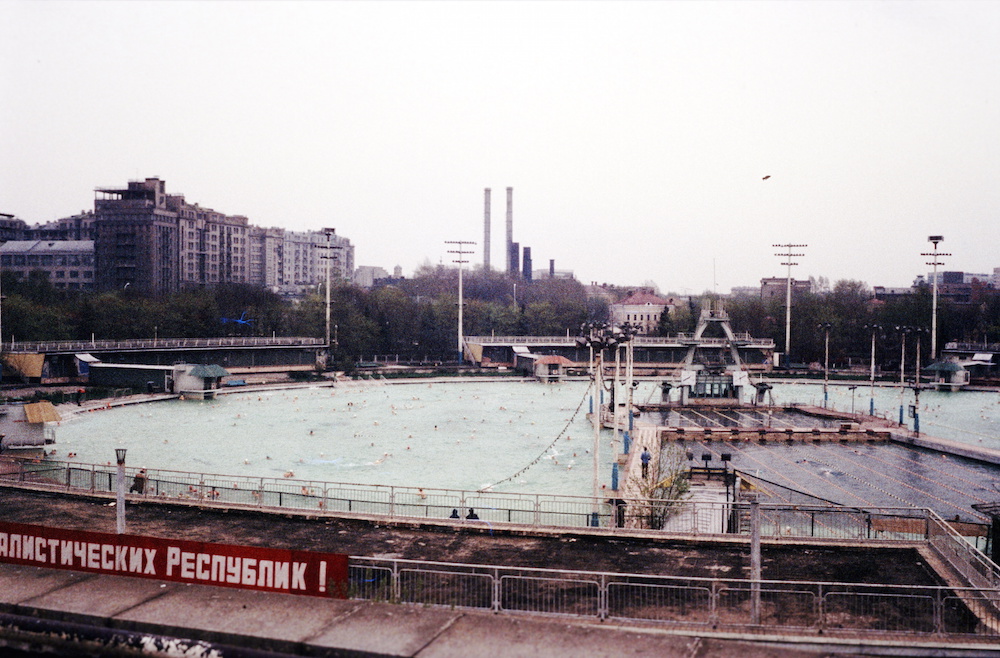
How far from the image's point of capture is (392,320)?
123 m

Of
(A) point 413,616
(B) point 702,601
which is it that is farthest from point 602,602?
(A) point 413,616

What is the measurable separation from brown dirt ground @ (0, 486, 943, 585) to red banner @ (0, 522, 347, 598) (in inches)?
180

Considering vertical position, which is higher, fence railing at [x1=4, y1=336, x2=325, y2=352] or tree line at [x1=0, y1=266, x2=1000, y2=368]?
tree line at [x1=0, y1=266, x2=1000, y2=368]

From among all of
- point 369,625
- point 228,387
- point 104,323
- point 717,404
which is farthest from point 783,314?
point 369,625

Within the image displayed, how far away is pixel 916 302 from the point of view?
12850cm

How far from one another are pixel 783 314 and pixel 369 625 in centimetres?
12685

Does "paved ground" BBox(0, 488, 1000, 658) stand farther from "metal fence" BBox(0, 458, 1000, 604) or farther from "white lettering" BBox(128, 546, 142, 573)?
"metal fence" BBox(0, 458, 1000, 604)

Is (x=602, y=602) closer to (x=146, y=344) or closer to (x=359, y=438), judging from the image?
(x=359, y=438)

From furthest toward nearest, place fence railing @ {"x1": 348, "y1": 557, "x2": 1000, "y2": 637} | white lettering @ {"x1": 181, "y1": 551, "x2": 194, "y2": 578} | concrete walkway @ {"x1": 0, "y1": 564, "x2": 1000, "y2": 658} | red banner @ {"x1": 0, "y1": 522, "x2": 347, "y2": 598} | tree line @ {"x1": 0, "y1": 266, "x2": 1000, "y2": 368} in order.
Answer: tree line @ {"x1": 0, "y1": 266, "x2": 1000, "y2": 368}
white lettering @ {"x1": 181, "y1": 551, "x2": 194, "y2": 578}
red banner @ {"x1": 0, "y1": 522, "x2": 347, "y2": 598}
fence railing @ {"x1": 348, "y1": 557, "x2": 1000, "y2": 637}
concrete walkway @ {"x1": 0, "y1": 564, "x2": 1000, "y2": 658}

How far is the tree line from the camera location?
101m

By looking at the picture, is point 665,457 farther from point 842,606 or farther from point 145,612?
point 145,612

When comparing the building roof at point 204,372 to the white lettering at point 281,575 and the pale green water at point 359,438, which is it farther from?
the white lettering at point 281,575

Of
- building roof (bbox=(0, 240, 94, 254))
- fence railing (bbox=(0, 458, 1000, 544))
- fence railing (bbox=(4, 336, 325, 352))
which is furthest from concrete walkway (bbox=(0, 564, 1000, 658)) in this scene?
building roof (bbox=(0, 240, 94, 254))

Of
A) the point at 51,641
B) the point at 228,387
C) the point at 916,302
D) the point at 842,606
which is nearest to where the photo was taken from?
the point at 51,641
